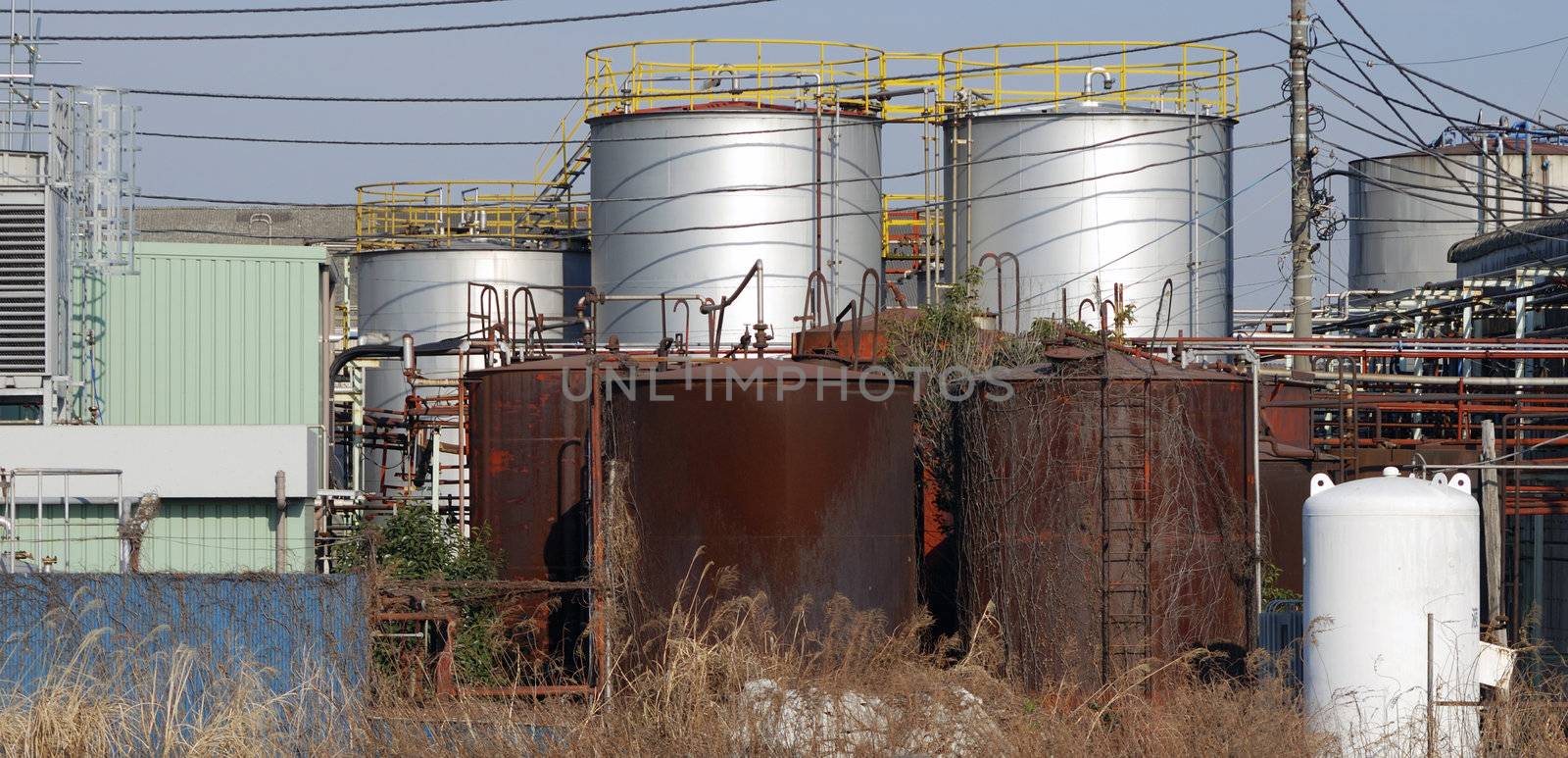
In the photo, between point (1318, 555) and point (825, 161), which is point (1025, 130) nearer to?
point (825, 161)

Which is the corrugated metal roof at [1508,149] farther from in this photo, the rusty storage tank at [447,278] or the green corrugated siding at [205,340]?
the green corrugated siding at [205,340]

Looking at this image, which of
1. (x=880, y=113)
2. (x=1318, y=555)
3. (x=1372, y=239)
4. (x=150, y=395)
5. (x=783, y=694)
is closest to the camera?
(x=783, y=694)

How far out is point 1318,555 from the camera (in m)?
12.0

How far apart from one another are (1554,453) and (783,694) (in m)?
12.4

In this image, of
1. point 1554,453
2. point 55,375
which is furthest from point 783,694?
point 1554,453

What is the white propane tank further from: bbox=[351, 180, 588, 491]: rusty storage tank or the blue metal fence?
bbox=[351, 180, 588, 491]: rusty storage tank

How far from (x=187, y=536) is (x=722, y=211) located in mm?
9765

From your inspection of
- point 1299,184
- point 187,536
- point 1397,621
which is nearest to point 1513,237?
point 1299,184

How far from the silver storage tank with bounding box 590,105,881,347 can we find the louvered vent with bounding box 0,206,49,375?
31.7 ft

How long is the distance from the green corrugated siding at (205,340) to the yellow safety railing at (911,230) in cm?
1215

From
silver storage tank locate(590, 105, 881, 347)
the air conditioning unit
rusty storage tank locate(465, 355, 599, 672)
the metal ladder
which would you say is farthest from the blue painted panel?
the air conditioning unit

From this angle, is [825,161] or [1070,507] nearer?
[1070,507]

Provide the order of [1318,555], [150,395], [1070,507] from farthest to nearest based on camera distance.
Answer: [150,395]
[1070,507]
[1318,555]

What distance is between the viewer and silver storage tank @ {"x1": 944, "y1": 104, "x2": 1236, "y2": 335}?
84.1ft
